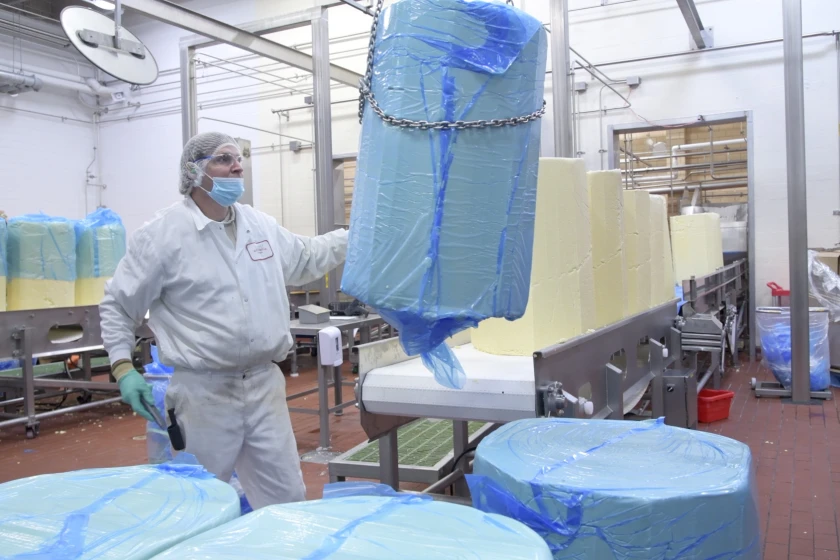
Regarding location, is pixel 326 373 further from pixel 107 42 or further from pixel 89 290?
pixel 107 42

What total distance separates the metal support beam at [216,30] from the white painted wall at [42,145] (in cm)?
562

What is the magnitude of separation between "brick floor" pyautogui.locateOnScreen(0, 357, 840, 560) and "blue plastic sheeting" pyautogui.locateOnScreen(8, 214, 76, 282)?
1.16 m

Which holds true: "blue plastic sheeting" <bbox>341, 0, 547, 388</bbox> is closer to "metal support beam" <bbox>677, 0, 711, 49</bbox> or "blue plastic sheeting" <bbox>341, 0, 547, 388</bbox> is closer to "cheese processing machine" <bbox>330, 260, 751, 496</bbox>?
"cheese processing machine" <bbox>330, 260, 751, 496</bbox>

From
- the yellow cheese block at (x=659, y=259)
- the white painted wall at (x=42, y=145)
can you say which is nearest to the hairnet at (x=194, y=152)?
the yellow cheese block at (x=659, y=259)

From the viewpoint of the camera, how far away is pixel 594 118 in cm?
757

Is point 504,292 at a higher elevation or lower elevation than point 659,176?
lower

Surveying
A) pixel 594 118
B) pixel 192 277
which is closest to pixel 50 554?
pixel 192 277

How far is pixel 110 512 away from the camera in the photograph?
0.85 m

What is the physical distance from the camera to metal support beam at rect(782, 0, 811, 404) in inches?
191

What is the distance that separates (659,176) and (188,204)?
790cm

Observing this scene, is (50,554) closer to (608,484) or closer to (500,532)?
(500,532)

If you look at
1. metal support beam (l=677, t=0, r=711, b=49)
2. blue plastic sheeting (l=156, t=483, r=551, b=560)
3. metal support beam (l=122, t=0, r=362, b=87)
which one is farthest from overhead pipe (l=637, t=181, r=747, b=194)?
blue plastic sheeting (l=156, t=483, r=551, b=560)

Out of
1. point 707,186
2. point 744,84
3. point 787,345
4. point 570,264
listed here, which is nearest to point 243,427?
point 570,264

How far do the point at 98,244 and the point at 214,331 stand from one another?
3.83 meters
